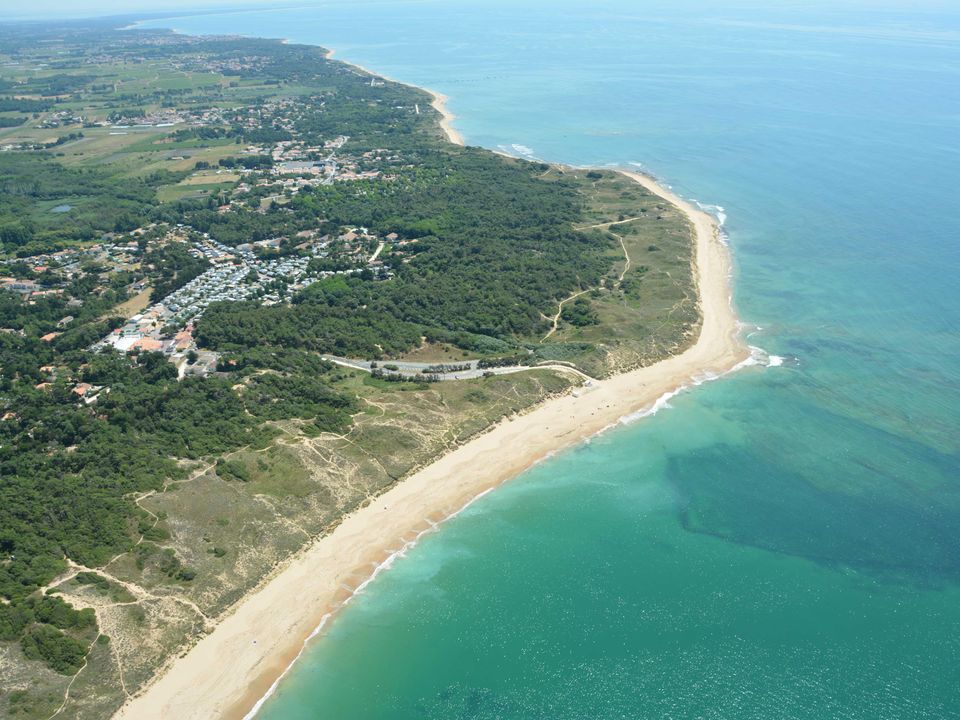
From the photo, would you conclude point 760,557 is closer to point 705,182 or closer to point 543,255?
point 543,255

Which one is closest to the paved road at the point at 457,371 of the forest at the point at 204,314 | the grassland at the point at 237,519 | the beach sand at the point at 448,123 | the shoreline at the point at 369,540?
the forest at the point at 204,314

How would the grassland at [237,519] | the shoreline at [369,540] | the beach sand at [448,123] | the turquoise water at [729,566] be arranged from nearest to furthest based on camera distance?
the grassland at [237,519] < the shoreline at [369,540] < the turquoise water at [729,566] < the beach sand at [448,123]

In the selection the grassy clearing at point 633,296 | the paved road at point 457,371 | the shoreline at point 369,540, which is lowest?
the shoreline at point 369,540

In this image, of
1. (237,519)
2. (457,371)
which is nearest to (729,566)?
(457,371)

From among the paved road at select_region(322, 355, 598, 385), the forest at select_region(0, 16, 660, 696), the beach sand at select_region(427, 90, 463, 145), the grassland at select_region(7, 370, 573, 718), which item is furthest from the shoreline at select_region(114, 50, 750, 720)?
the beach sand at select_region(427, 90, 463, 145)

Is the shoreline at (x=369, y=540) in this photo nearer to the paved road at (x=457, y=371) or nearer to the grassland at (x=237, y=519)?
the grassland at (x=237, y=519)

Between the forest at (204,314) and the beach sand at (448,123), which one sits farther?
the beach sand at (448,123)

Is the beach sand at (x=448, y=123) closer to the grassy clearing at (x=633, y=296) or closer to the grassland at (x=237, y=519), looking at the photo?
the grassy clearing at (x=633, y=296)

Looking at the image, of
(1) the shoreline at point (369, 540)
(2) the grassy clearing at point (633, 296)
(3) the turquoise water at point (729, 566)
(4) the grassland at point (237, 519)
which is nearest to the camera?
(4) the grassland at point (237, 519)

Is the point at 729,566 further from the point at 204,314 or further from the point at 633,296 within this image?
the point at 204,314

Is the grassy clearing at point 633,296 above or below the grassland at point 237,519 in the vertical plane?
above

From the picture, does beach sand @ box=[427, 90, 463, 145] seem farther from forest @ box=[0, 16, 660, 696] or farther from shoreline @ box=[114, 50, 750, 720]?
shoreline @ box=[114, 50, 750, 720]
